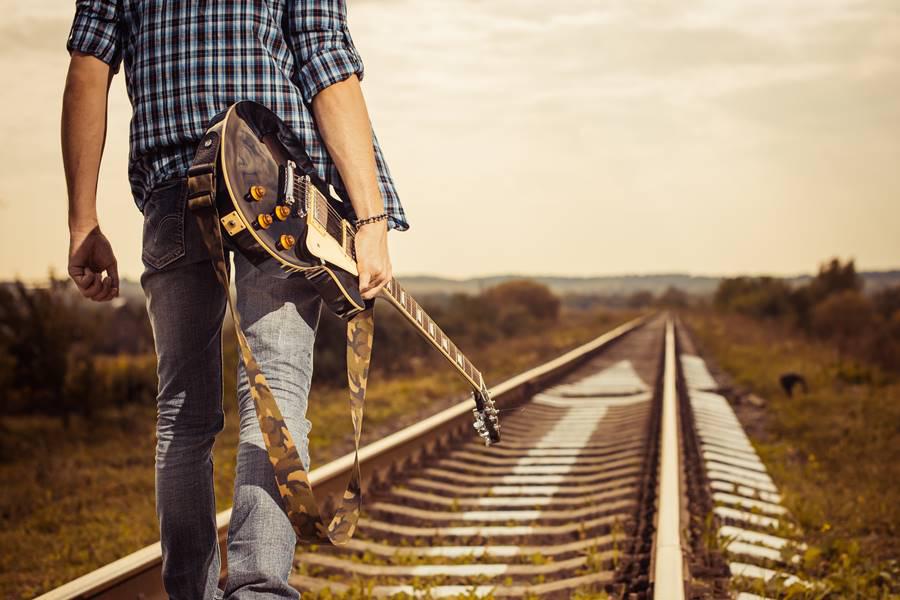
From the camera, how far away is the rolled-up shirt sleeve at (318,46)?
1.93 metres

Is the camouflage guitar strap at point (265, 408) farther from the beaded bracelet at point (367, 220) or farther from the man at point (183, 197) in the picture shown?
the beaded bracelet at point (367, 220)

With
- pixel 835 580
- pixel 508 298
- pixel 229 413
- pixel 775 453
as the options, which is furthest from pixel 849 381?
pixel 508 298

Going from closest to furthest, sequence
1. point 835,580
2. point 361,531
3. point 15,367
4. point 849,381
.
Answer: point 835,580, point 361,531, point 15,367, point 849,381

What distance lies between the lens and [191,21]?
189 centimetres

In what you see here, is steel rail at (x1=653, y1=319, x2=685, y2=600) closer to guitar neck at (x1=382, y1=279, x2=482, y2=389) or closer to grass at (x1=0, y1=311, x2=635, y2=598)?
guitar neck at (x1=382, y1=279, x2=482, y2=389)

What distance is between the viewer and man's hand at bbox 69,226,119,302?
2014 mm

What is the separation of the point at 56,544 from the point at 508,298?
3281 centimetres

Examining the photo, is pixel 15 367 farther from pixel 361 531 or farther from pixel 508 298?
pixel 508 298

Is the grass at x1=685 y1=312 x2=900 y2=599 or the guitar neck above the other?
the guitar neck

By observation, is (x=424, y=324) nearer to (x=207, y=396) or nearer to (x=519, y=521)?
(x=207, y=396)

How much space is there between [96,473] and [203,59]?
15.7 ft

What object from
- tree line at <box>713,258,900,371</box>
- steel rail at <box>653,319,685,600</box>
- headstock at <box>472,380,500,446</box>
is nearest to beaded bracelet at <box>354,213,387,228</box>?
headstock at <box>472,380,500,446</box>

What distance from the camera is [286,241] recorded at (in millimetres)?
1813

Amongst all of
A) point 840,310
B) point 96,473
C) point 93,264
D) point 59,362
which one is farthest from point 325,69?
point 840,310
